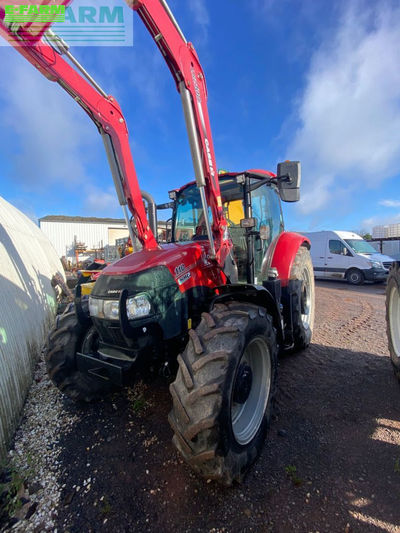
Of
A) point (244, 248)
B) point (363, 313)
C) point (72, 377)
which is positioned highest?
point (244, 248)

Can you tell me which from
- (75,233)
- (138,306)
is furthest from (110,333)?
(75,233)

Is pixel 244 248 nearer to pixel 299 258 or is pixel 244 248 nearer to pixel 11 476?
pixel 299 258

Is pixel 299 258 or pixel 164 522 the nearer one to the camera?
pixel 164 522

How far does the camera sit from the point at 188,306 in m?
2.51

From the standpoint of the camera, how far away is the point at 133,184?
3.33 meters

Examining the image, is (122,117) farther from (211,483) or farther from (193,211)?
(211,483)

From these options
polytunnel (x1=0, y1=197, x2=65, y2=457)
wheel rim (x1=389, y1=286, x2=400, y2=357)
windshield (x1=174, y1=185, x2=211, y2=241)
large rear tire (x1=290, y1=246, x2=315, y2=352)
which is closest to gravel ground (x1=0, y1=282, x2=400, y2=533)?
polytunnel (x1=0, y1=197, x2=65, y2=457)

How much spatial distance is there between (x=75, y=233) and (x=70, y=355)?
27.8m

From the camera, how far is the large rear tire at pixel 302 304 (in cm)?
368

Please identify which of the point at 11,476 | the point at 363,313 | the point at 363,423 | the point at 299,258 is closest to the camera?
the point at 11,476

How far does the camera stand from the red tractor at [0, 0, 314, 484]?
1.73m

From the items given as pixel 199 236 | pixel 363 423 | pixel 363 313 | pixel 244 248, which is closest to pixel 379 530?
pixel 363 423

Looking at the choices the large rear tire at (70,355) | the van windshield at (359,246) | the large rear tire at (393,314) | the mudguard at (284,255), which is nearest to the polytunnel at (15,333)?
the large rear tire at (70,355)

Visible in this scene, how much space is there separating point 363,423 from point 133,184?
3538mm
